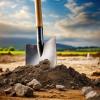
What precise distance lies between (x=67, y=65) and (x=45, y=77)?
8.06 m

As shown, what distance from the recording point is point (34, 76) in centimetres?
1062

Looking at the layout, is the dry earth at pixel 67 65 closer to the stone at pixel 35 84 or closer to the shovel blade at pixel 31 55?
the stone at pixel 35 84

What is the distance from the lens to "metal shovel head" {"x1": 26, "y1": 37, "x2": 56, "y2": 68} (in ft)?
37.3

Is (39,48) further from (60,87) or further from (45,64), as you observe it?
(60,87)

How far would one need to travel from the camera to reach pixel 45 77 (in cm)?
1055

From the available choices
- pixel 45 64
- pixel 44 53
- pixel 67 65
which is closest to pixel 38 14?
pixel 44 53

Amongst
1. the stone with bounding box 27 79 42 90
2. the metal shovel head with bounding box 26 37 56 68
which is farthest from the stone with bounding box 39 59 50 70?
the stone with bounding box 27 79 42 90

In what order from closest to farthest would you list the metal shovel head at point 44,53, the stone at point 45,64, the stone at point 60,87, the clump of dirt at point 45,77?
the stone at point 60,87, the clump of dirt at point 45,77, the stone at point 45,64, the metal shovel head at point 44,53

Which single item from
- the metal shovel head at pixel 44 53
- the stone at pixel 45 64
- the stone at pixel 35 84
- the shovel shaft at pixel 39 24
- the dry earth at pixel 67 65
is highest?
the shovel shaft at pixel 39 24

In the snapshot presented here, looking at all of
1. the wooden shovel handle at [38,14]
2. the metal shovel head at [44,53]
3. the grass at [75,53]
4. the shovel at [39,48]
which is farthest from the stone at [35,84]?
the grass at [75,53]

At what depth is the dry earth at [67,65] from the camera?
8836mm

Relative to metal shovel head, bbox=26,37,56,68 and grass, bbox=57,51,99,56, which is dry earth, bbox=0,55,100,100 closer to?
grass, bbox=57,51,99,56

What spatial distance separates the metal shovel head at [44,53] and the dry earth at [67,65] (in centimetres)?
185

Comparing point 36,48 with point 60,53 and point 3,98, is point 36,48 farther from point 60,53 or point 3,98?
point 60,53
